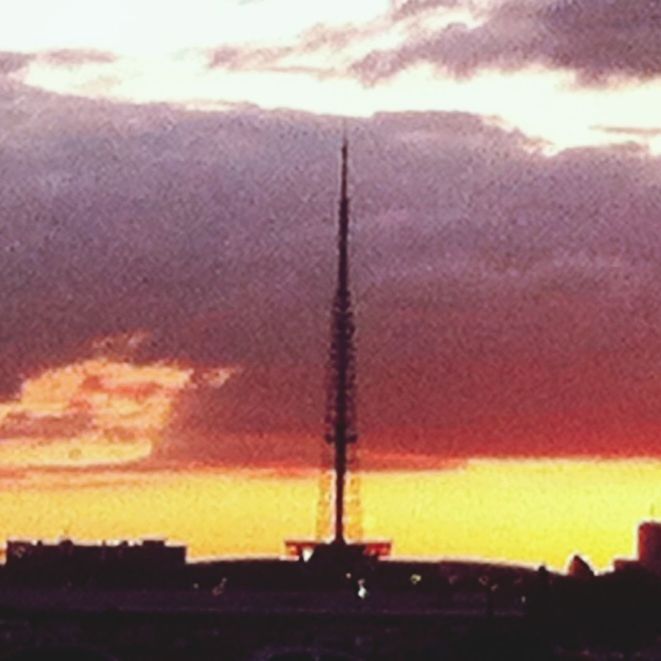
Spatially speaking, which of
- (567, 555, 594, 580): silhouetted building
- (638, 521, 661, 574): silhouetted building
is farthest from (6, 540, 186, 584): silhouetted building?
(567, 555, 594, 580): silhouetted building

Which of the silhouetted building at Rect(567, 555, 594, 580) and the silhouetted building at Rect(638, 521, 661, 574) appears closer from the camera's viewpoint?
the silhouetted building at Rect(567, 555, 594, 580)

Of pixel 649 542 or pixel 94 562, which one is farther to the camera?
pixel 94 562

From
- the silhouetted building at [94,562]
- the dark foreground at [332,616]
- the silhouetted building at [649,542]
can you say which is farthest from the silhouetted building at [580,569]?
the silhouetted building at [94,562]

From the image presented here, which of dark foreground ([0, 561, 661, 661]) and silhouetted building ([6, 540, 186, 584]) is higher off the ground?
silhouetted building ([6, 540, 186, 584])

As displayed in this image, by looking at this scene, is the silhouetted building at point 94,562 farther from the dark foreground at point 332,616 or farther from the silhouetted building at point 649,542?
the silhouetted building at point 649,542

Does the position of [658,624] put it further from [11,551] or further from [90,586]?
[11,551]

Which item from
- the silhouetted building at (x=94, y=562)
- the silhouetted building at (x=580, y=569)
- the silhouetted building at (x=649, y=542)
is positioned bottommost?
the silhouetted building at (x=580, y=569)

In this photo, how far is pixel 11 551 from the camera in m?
186

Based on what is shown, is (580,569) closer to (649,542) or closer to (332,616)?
(332,616)

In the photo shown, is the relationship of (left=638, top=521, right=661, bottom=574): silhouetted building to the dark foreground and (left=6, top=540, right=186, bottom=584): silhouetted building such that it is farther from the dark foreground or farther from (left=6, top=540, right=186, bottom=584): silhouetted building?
(left=6, top=540, right=186, bottom=584): silhouetted building

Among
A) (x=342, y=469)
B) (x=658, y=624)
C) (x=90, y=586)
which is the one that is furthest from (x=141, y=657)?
(x=342, y=469)

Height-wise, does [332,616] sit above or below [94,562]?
below

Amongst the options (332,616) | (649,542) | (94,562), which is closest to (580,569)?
(332,616)

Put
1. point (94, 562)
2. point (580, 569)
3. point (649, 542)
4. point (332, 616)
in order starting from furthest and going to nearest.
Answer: point (94, 562) < point (649, 542) < point (332, 616) < point (580, 569)
